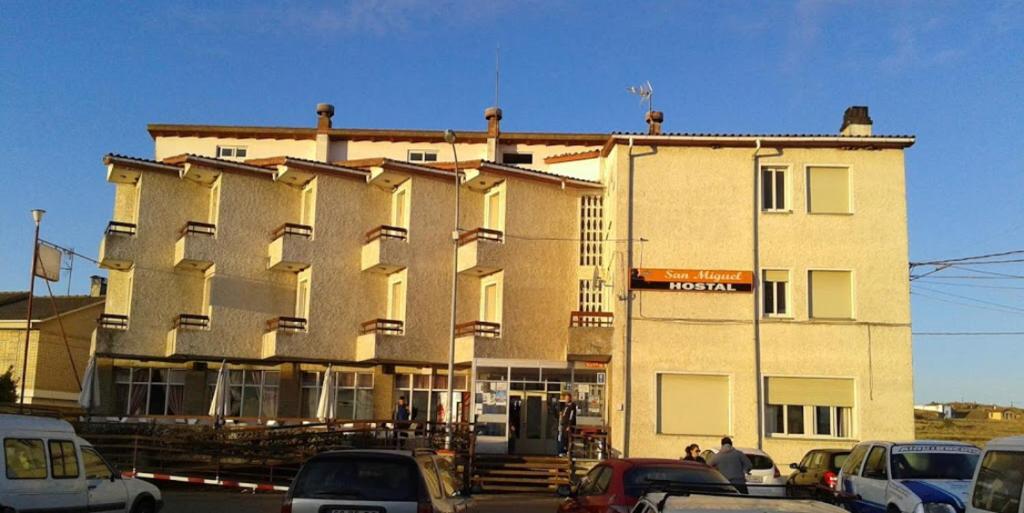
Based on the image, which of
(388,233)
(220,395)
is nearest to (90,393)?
(220,395)

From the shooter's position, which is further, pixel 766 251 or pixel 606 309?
pixel 606 309

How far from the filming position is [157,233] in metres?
35.4

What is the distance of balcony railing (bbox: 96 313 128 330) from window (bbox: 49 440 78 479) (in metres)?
21.0

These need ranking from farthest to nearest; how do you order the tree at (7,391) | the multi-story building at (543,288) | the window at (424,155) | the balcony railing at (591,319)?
1. the window at (424,155)
2. the tree at (7,391)
3. the balcony railing at (591,319)
4. the multi-story building at (543,288)

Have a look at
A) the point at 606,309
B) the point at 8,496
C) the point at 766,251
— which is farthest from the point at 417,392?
the point at 8,496

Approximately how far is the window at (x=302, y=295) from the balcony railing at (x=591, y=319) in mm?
9722

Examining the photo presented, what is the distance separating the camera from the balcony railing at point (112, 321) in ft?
112

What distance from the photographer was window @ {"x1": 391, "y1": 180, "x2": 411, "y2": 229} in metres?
34.9

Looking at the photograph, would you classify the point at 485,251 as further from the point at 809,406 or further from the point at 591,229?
the point at 809,406

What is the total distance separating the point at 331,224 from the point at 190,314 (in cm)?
563

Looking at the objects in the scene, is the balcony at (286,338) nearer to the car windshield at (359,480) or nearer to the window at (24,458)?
the window at (24,458)

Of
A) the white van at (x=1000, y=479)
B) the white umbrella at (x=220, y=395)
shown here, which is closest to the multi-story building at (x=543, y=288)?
the white umbrella at (x=220, y=395)

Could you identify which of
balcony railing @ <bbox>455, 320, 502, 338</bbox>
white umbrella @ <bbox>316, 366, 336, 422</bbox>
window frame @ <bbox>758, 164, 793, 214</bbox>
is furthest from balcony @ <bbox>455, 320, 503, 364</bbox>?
window frame @ <bbox>758, 164, 793, 214</bbox>

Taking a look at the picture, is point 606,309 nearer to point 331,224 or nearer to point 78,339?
point 331,224
